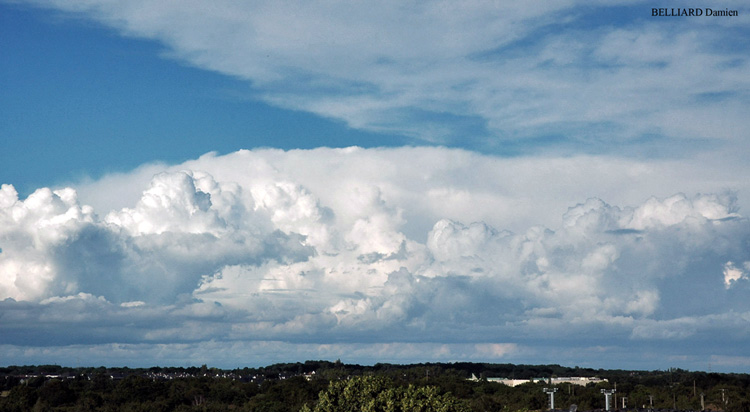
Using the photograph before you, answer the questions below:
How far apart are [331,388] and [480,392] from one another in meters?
147

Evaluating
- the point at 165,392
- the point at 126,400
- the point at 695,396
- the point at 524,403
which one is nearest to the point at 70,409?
the point at 126,400

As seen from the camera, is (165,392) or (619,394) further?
(619,394)

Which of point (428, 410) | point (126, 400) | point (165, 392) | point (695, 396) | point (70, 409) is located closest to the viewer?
point (428, 410)

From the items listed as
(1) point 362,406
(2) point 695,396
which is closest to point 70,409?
(1) point 362,406

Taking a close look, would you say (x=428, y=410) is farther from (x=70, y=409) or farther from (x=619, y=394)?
(x=619, y=394)

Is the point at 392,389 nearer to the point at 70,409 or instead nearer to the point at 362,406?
the point at 362,406

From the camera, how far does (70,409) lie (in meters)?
142

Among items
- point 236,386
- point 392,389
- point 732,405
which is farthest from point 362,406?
point 236,386

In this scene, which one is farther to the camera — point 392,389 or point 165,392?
point 165,392

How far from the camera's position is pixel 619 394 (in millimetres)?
192500

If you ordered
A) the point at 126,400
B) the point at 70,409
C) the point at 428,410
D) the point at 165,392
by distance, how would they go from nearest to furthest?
1. the point at 428,410
2. the point at 70,409
3. the point at 126,400
4. the point at 165,392

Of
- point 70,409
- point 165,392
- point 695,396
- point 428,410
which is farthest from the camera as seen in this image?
point 695,396

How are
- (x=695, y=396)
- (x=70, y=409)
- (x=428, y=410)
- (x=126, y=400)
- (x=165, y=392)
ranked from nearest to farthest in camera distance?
(x=428, y=410) → (x=70, y=409) → (x=126, y=400) → (x=165, y=392) → (x=695, y=396)

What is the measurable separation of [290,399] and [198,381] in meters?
42.2
